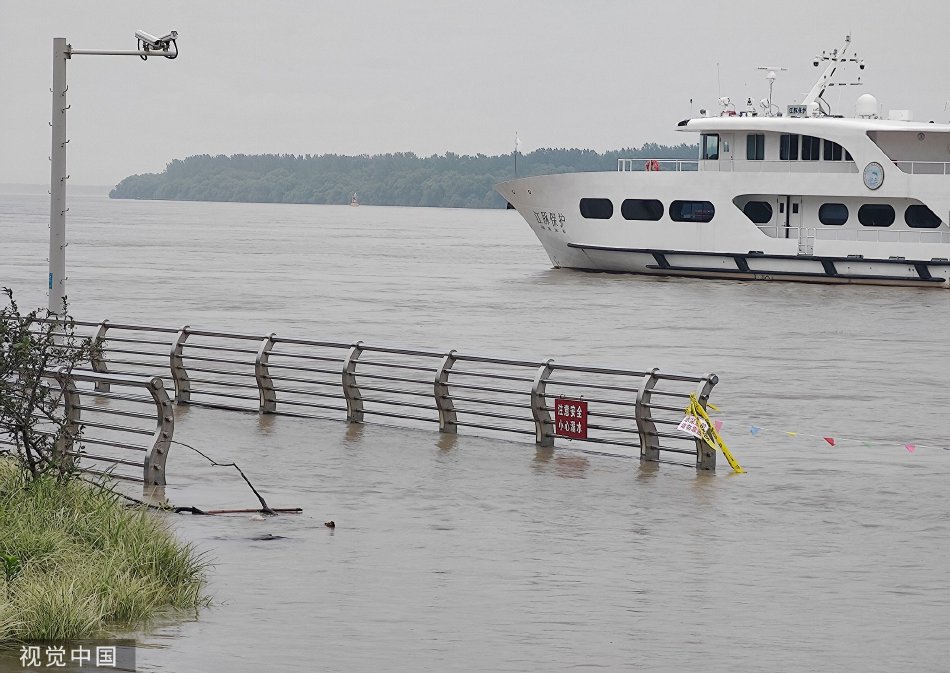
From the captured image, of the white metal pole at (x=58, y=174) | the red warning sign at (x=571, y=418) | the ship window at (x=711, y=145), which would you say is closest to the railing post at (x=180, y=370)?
the white metal pole at (x=58, y=174)

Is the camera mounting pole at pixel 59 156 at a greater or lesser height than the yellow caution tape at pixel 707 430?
greater

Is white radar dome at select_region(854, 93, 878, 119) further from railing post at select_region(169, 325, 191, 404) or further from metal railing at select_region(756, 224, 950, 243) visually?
railing post at select_region(169, 325, 191, 404)

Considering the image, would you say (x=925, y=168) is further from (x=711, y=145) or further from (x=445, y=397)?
(x=445, y=397)

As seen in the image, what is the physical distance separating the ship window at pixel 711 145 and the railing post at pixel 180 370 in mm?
40360

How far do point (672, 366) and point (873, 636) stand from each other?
78.5ft

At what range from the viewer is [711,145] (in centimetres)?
5666

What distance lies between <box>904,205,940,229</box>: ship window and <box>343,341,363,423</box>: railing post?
40382 millimetres

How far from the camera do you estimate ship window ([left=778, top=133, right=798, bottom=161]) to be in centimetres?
5506

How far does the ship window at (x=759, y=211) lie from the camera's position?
2199 inches

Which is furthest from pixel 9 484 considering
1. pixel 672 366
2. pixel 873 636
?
pixel 672 366

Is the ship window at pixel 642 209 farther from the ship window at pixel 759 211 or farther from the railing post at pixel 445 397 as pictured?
the railing post at pixel 445 397

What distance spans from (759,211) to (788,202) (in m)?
1.10

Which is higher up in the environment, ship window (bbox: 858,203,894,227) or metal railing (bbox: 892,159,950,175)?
metal railing (bbox: 892,159,950,175)

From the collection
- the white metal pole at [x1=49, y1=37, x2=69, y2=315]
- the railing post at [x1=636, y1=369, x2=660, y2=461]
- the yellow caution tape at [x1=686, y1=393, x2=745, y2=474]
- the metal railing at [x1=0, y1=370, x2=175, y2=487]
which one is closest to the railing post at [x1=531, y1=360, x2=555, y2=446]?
the railing post at [x1=636, y1=369, x2=660, y2=461]
